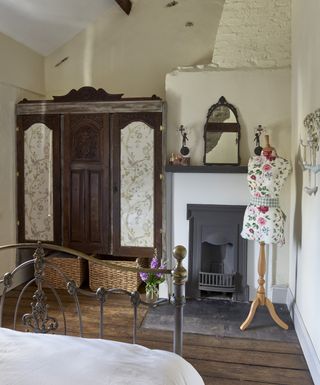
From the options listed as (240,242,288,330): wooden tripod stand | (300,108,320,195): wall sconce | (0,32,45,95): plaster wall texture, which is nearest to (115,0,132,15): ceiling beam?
(0,32,45,95): plaster wall texture

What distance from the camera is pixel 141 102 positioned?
3.86 metres

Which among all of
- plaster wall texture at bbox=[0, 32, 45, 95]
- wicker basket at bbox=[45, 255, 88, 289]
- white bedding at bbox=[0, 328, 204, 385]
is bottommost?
wicker basket at bbox=[45, 255, 88, 289]

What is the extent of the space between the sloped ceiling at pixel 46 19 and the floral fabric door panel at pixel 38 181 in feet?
3.20

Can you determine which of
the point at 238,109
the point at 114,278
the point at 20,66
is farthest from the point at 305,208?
the point at 20,66

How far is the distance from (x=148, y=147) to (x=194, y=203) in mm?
725

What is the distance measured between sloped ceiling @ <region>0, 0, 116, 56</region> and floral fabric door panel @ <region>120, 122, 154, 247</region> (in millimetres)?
1403

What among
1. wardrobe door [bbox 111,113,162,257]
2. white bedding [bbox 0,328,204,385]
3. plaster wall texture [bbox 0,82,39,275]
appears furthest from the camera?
plaster wall texture [bbox 0,82,39,275]

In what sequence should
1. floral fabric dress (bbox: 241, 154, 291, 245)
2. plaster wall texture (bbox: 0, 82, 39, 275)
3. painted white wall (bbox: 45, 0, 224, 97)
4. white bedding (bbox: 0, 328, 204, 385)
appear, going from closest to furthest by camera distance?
white bedding (bbox: 0, 328, 204, 385), floral fabric dress (bbox: 241, 154, 291, 245), plaster wall texture (bbox: 0, 82, 39, 275), painted white wall (bbox: 45, 0, 224, 97)

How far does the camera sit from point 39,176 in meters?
4.14

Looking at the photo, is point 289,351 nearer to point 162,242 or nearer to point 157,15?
point 162,242

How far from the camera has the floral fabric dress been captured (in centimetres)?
306

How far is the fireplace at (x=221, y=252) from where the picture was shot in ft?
12.2

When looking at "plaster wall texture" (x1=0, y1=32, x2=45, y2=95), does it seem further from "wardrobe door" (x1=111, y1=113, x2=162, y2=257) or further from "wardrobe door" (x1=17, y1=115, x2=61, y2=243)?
"wardrobe door" (x1=111, y1=113, x2=162, y2=257)

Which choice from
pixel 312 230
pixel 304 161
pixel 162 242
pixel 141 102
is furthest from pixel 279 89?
pixel 162 242
